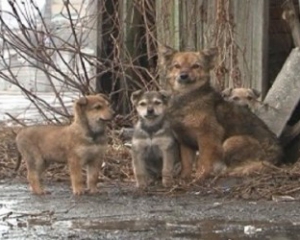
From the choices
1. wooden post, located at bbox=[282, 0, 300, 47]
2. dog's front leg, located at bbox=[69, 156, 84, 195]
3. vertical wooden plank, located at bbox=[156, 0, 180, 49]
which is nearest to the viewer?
dog's front leg, located at bbox=[69, 156, 84, 195]

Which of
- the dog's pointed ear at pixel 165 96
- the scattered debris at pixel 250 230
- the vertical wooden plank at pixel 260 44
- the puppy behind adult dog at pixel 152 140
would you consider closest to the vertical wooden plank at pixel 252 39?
the vertical wooden plank at pixel 260 44

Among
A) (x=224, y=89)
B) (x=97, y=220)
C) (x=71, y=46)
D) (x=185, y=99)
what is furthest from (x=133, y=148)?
(x=71, y=46)

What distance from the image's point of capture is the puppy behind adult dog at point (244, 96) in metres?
13.0

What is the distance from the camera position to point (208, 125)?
1194cm

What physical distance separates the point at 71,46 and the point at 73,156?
14.2ft

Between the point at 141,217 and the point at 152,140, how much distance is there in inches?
72.9

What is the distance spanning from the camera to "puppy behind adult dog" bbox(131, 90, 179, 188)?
11.4m

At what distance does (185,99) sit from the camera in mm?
12148

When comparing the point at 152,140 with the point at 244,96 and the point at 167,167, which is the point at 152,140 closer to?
the point at 167,167

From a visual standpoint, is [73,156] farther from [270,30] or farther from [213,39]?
[270,30]

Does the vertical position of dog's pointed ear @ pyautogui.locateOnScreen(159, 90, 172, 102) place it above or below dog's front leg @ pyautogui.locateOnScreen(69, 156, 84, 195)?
above

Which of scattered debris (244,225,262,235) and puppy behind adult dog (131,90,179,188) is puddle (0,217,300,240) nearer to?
scattered debris (244,225,262,235)

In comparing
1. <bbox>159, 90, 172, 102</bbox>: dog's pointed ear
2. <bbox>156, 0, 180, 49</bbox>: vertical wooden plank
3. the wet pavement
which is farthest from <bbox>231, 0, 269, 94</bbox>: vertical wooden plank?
the wet pavement

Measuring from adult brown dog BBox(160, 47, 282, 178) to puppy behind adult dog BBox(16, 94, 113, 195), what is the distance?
1067 millimetres
